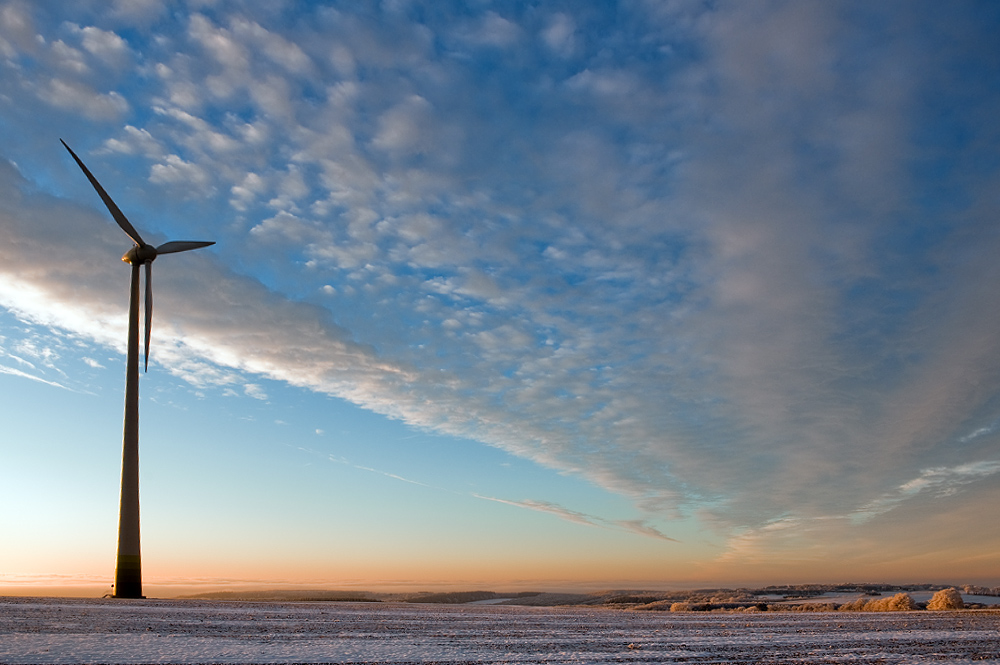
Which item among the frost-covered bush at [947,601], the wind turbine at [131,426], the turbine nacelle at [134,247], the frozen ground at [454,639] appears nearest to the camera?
the frozen ground at [454,639]

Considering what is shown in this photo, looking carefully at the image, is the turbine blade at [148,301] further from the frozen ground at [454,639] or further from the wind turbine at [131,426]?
the frozen ground at [454,639]

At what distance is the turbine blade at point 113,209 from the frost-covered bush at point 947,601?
73907mm

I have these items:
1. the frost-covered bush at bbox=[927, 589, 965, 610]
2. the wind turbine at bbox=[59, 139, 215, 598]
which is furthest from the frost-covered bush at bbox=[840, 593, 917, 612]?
the wind turbine at bbox=[59, 139, 215, 598]

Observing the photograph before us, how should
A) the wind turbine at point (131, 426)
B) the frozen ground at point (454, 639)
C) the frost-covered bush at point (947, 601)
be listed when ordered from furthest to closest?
1. the wind turbine at point (131, 426)
2. the frost-covered bush at point (947, 601)
3. the frozen ground at point (454, 639)

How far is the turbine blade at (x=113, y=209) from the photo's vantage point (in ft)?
213

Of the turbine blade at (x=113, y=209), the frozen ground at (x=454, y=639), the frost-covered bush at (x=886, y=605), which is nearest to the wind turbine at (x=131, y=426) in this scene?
the turbine blade at (x=113, y=209)

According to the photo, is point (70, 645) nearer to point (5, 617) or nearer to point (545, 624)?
point (5, 617)

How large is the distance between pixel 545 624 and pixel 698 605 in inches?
904

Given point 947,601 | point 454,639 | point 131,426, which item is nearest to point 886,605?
point 947,601

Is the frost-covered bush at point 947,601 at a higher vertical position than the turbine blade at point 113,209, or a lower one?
lower

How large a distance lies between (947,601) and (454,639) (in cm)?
3656

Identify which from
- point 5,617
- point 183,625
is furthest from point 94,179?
point 183,625

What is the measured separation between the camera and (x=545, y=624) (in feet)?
93.9

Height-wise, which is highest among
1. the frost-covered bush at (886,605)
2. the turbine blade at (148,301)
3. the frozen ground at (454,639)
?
the turbine blade at (148,301)
